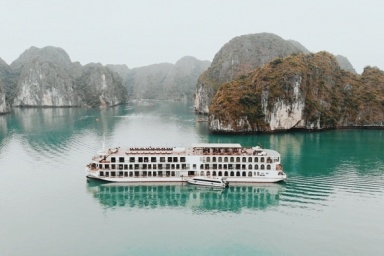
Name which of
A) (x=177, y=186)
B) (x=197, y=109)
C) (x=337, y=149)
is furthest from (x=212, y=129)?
(x=197, y=109)

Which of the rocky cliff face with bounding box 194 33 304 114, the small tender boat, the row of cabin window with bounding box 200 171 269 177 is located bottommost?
the small tender boat

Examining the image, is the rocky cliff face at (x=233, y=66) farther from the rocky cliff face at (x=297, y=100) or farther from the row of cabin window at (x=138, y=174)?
the row of cabin window at (x=138, y=174)

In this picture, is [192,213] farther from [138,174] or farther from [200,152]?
[200,152]

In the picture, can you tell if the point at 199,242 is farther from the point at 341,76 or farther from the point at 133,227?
the point at 341,76

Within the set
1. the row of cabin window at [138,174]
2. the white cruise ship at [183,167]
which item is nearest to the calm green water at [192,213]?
the white cruise ship at [183,167]

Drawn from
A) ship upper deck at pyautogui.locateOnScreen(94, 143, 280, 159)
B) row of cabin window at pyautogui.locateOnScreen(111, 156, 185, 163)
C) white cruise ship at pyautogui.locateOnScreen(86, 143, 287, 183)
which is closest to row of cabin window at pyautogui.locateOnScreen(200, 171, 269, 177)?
white cruise ship at pyautogui.locateOnScreen(86, 143, 287, 183)

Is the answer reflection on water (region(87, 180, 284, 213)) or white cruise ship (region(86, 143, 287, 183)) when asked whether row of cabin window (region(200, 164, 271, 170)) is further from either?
reflection on water (region(87, 180, 284, 213))

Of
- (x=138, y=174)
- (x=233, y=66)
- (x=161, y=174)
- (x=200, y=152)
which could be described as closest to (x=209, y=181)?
(x=200, y=152)
